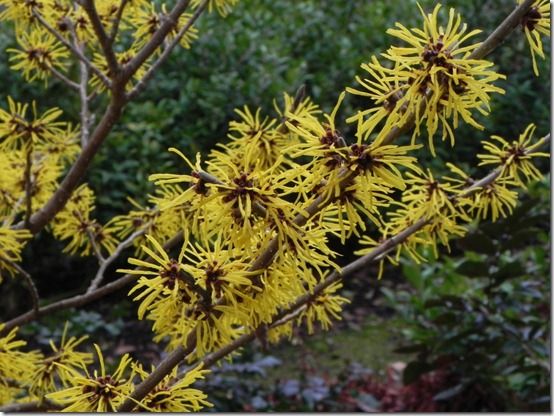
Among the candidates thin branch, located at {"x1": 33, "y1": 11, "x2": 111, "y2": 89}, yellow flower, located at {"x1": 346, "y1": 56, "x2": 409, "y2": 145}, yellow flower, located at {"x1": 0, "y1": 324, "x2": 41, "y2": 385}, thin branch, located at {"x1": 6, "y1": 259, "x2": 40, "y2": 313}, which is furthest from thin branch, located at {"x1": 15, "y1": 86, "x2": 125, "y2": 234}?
yellow flower, located at {"x1": 346, "y1": 56, "x2": 409, "y2": 145}

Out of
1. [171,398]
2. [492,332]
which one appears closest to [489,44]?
[171,398]

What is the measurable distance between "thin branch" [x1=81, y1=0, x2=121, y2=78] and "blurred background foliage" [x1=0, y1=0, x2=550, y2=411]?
1090 mm

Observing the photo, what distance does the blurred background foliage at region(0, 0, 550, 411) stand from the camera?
2.13 m

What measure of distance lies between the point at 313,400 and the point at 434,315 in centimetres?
46

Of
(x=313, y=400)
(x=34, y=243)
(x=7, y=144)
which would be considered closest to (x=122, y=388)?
(x=7, y=144)

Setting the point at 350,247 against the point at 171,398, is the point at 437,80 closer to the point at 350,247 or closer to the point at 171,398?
the point at 171,398

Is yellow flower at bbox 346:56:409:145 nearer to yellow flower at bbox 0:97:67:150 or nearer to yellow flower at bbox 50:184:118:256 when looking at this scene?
yellow flower at bbox 0:97:67:150

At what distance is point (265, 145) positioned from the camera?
1134 mm

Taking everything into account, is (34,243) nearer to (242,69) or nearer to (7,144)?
(242,69)

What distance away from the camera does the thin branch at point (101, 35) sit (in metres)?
1.19

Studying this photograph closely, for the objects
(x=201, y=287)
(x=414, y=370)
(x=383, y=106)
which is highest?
(x=383, y=106)

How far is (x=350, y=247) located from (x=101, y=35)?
7.27ft

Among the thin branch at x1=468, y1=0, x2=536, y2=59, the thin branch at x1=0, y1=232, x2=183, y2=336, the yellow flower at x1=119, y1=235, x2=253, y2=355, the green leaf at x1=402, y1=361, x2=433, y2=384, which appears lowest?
the green leaf at x1=402, y1=361, x2=433, y2=384

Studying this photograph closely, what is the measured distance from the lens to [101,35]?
1.23m
